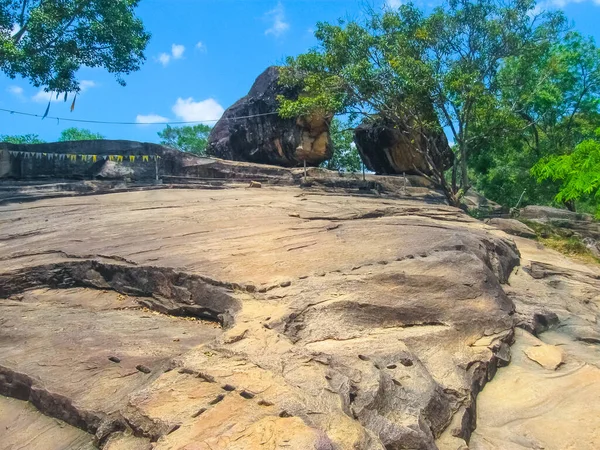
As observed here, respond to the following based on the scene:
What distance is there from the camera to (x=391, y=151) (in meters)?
21.4

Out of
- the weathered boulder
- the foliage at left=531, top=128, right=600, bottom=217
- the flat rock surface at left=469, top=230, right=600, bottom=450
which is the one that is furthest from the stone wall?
the flat rock surface at left=469, top=230, right=600, bottom=450

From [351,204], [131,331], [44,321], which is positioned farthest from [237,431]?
[351,204]

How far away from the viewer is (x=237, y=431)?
2.93 m

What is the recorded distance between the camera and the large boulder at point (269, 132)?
1939cm

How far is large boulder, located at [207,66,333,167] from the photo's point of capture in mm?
19391

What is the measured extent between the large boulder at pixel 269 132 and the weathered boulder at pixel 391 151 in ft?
7.79

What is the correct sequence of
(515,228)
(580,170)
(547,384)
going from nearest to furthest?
(547,384), (580,170), (515,228)

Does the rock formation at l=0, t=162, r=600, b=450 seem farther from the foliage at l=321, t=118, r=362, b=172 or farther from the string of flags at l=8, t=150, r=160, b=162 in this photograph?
the foliage at l=321, t=118, r=362, b=172

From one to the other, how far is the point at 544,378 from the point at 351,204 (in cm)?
611

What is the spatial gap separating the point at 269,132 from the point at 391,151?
4.93 meters

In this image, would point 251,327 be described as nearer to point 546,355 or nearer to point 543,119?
point 546,355

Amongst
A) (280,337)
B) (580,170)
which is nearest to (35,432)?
(280,337)

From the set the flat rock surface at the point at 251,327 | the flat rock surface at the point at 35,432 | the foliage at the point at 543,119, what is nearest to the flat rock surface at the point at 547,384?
the flat rock surface at the point at 251,327

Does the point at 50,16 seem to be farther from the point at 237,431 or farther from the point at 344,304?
the point at 237,431
